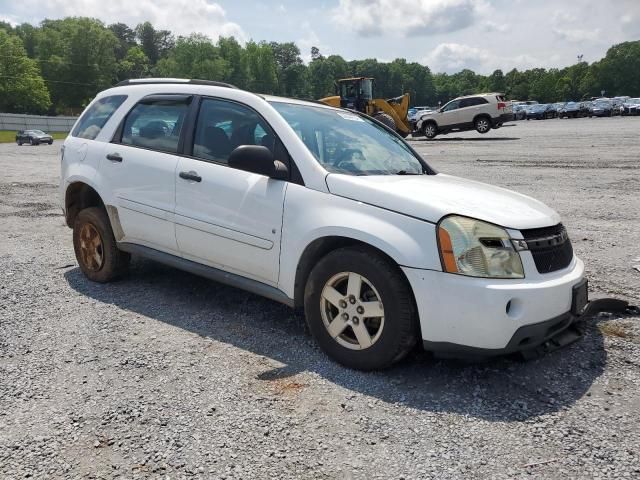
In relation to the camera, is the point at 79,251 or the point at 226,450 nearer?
the point at 226,450

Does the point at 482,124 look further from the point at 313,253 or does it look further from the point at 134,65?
the point at 134,65

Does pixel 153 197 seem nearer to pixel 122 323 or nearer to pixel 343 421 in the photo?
pixel 122 323

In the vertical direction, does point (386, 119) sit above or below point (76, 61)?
below

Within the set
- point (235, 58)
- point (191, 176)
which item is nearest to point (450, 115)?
point (191, 176)

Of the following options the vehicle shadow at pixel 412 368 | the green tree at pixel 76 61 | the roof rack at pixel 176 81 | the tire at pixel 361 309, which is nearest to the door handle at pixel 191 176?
the roof rack at pixel 176 81

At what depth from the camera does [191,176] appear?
424 cm

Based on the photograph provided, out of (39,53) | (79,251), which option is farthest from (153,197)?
(39,53)

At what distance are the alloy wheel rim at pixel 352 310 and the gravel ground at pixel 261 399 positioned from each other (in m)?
0.23

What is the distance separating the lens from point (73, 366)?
3.54 metres

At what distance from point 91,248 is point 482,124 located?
81.8ft

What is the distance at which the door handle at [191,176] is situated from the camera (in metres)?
4.20

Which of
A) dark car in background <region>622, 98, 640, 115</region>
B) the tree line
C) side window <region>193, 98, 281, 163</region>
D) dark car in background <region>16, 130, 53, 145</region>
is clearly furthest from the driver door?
the tree line

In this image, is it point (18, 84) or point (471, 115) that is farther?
point (18, 84)

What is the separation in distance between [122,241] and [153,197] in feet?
2.25
